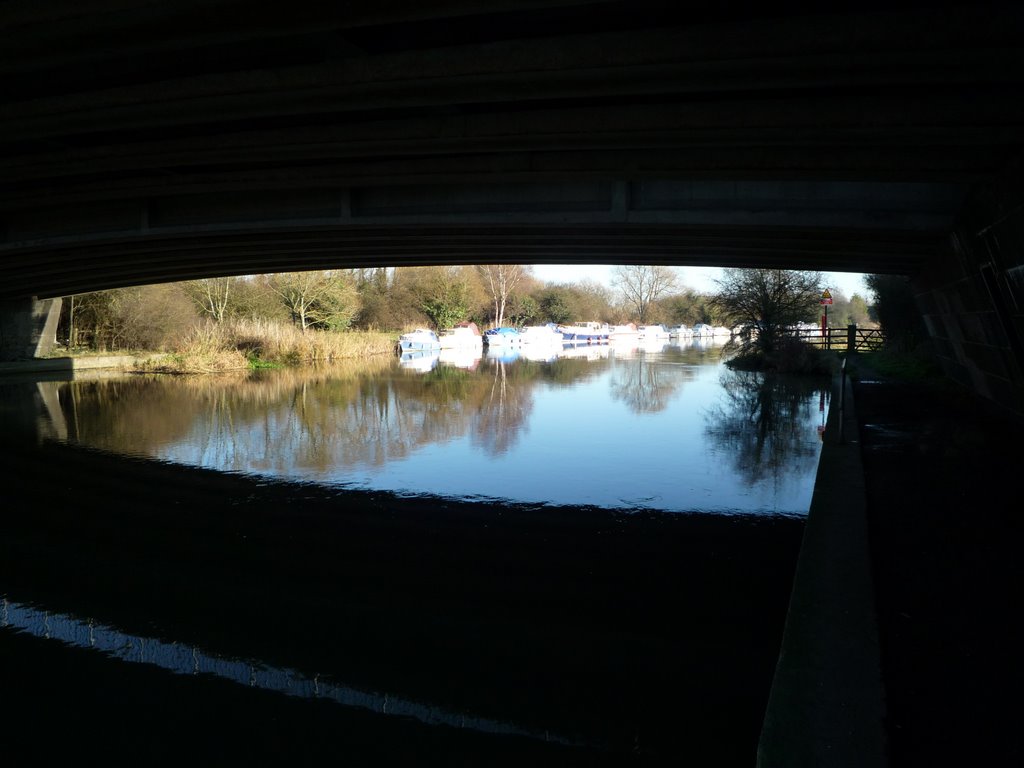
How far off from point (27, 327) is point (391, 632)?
99.4 feet

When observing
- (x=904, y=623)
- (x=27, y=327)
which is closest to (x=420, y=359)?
(x=27, y=327)

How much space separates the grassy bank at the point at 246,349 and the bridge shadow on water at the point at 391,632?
22.4 metres

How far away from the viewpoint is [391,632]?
4.96 metres

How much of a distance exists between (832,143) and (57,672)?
8610mm

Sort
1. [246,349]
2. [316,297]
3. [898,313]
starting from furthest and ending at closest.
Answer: [316,297] < [246,349] < [898,313]

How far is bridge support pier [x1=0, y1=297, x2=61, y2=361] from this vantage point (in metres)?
28.0

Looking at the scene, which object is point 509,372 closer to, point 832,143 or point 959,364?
point 959,364

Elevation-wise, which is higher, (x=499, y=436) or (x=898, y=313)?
(x=898, y=313)

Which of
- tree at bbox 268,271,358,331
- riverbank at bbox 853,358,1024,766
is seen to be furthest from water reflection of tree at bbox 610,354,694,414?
tree at bbox 268,271,358,331

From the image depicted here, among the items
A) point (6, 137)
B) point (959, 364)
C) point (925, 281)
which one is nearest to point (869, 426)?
A: point (959, 364)

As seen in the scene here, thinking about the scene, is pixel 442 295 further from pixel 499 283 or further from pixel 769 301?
pixel 769 301

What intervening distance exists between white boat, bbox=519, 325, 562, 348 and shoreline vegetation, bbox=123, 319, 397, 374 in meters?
21.5

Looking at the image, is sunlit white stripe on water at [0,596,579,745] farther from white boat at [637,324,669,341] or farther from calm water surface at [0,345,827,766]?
white boat at [637,324,669,341]

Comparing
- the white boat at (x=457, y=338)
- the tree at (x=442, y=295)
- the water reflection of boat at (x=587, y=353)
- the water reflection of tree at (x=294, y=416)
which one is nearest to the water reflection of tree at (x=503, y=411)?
the water reflection of tree at (x=294, y=416)
